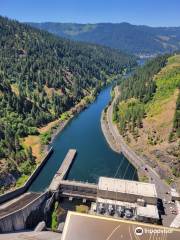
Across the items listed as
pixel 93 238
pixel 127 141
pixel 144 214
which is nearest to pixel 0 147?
pixel 127 141

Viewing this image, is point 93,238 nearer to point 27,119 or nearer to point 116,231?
point 116,231

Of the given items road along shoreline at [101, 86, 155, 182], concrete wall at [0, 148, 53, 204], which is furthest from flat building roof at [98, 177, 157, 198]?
concrete wall at [0, 148, 53, 204]

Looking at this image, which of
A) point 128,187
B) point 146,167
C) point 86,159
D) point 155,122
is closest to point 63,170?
point 86,159

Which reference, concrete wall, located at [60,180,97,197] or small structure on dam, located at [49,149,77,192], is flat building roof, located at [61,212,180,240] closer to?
concrete wall, located at [60,180,97,197]

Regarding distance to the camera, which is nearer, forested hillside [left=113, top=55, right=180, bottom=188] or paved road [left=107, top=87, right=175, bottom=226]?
paved road [left=107, top=87, right=175, bottom=226]

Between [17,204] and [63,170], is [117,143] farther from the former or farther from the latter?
[17,204]

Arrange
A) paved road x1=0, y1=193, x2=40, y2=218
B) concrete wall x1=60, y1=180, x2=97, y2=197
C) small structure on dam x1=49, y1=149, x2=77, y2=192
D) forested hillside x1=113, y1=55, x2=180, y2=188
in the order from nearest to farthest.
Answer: paved road x1=0, y1=193, x2=40, y2=218 < concrete wall x1=60, y1=180, x2=97, y2=197 < small structure on dam x1=49, y1=149, x2=77, y2=192 < forested hillside x1=113, y1=55, x2=180, y2=188
